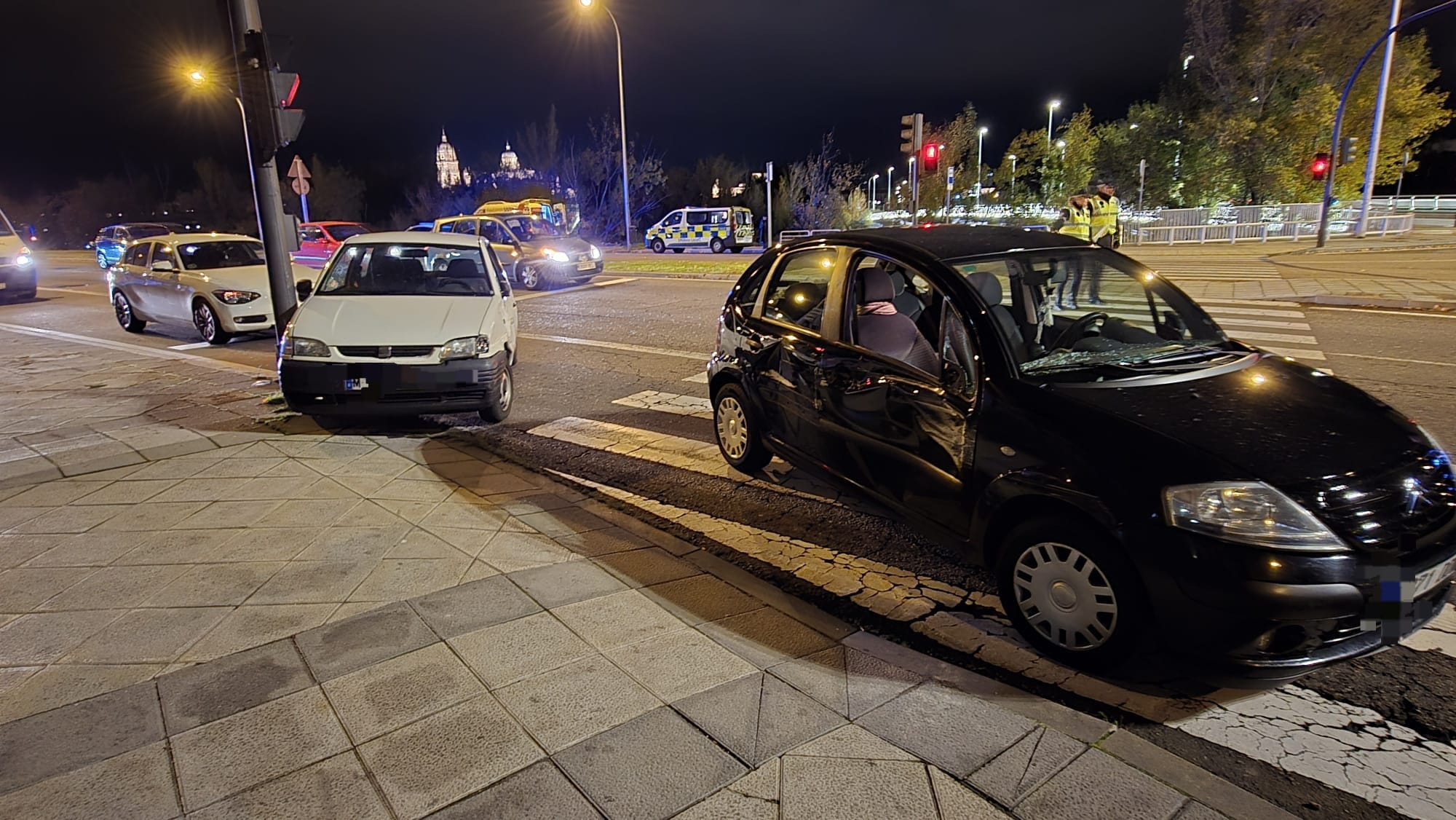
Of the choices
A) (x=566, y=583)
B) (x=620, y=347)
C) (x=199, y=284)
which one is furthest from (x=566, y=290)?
(x=566, y=583)

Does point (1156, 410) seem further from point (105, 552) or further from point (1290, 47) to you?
point (1290, 47)

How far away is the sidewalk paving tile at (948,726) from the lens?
8.28 feet

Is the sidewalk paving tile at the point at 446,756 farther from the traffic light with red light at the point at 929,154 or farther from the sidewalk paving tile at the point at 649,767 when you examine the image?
the traffic light with red light at the point at 929,154

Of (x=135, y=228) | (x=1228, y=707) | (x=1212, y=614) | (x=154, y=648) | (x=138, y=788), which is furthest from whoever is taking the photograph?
(x=135, y=228)

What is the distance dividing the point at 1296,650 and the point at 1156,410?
90 centimetres

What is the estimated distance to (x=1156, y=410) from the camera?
9.70 feet

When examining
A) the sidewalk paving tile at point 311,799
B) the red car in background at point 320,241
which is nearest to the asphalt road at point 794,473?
the sidewalk paving tile at point 311,799

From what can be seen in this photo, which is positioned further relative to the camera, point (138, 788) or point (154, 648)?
point (154, 648)

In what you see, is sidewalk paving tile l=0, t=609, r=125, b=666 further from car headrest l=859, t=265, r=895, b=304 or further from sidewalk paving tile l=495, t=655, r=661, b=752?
car headrest l=859, t=265, r=895, b=304

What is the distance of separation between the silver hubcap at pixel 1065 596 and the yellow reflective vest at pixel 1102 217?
9.34 metres

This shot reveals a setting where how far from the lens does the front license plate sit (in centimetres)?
262

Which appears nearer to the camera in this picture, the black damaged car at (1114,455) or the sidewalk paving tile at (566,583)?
the black damaged car at (1114,455)

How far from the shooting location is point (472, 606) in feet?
11.5

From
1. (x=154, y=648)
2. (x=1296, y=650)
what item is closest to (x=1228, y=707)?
(x=1296, y=650)
